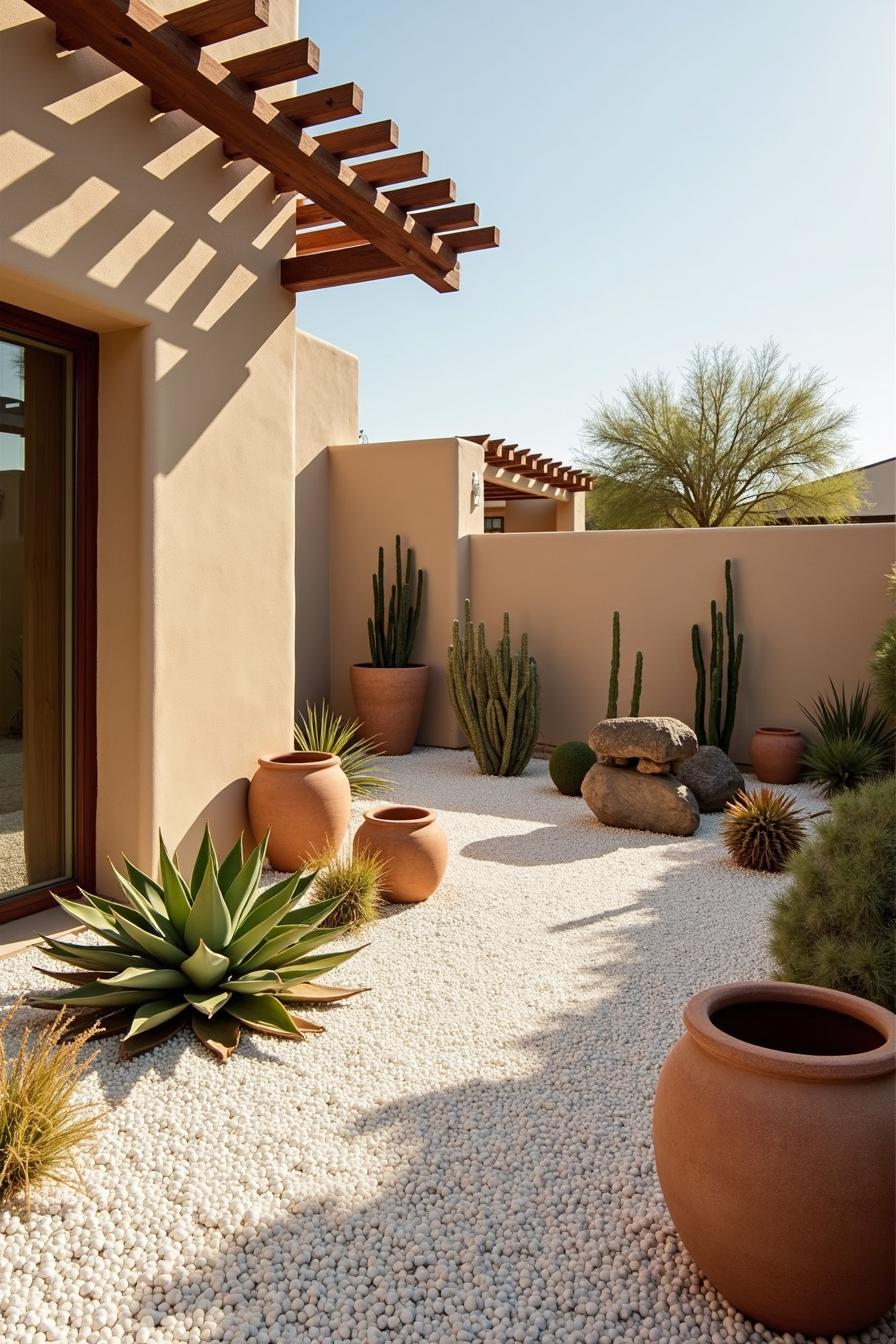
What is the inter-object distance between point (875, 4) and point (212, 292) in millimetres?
3170

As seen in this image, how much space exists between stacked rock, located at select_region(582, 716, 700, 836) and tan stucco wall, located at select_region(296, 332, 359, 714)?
12.6ft

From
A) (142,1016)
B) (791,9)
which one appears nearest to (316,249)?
(791,9)

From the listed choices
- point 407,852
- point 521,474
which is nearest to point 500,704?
point 407,852

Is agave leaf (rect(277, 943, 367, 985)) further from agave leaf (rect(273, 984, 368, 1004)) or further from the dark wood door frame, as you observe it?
A: the dark wood door frame

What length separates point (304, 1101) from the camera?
2.93 meters

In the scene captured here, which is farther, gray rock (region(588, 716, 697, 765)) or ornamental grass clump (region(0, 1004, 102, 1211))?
gray rock (region(588, 716, 697, 765))

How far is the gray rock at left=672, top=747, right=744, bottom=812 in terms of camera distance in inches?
272

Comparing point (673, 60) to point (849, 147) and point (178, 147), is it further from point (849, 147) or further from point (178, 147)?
point (178, 147)

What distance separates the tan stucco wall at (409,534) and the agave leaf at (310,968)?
593 cm

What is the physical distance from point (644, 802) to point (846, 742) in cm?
208

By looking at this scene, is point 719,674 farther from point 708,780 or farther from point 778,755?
point 708,780

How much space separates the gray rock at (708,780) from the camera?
272 inches

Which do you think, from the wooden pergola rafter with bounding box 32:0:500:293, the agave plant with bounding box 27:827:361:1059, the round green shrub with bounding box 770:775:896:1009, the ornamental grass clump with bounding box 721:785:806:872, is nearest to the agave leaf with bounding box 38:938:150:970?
the agave plant with bounding box 27:827:361:1059

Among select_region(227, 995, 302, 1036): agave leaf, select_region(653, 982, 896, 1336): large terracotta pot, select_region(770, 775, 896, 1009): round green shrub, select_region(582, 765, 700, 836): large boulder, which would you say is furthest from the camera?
select_region(582, 765, 700, 836): large boulder
